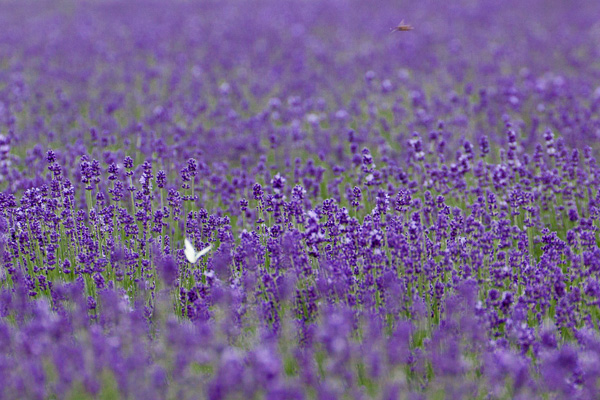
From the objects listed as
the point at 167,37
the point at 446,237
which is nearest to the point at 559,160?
the point at 446,237

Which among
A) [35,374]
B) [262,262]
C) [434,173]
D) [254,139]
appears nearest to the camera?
[35,374]

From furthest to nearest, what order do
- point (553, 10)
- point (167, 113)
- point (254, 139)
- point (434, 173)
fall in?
point (553, 10)
point (167, 113)
point (254, 139)
point (434, 173)

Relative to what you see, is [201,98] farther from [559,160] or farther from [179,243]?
[559,160]

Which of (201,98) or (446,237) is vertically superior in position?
(201,98)

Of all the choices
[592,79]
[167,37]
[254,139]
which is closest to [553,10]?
→ [592,79]

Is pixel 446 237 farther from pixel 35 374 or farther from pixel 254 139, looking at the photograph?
pixel 254 139

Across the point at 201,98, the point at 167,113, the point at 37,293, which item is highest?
the point at 201,98

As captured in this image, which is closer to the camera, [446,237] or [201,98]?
[446,237]
